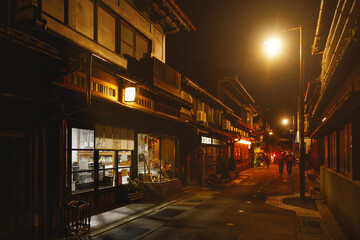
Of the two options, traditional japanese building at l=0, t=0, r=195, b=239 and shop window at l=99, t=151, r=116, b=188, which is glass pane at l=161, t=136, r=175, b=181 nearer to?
traditional japanese building at l=0, t=0, r=195, b=239

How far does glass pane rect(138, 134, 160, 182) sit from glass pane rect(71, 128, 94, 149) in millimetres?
3877

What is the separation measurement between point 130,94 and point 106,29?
3.32 m

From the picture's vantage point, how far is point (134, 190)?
13922mm

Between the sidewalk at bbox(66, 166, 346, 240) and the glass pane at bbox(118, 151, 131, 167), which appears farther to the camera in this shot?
the glass pane at bbox(118, 151, 131, 167)

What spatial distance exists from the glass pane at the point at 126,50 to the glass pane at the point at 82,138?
4874 mm

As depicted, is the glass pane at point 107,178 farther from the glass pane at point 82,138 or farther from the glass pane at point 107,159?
the glass pane at point 82,138

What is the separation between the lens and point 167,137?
58.6 ft

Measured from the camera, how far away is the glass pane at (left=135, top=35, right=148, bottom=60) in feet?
51.2

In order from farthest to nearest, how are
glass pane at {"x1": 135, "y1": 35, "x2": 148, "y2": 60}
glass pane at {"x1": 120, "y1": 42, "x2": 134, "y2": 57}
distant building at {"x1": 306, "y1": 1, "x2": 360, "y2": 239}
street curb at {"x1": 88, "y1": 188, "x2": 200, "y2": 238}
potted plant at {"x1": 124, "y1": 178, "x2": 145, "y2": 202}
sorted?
glass pane at {"x1": 135, "y1": 35, "x2": 148, "y2": 60} → glass pane at {"x1": 120, "y1": 42, "x2": 134, "y2": 57} → potted plant at {"x1": 124, "y1": 178, "x2": 145, "y2": 202} → street curb at {"x1": 88, "y1": 188, "x2": 200, "y2": 238} → distant building at {"x1": 306, "y1": 1, "x2": 360, "y2": 239}

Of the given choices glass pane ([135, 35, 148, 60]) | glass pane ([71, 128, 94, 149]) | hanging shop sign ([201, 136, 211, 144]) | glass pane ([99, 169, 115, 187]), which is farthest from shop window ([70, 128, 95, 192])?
hanging shop sign ([201, 136, 211, 144])

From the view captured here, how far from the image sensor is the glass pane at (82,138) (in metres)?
10.8

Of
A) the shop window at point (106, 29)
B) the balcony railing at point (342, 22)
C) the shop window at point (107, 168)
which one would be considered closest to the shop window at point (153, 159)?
the shop window at point (107, 168)

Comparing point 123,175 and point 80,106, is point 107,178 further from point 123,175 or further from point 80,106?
point 80,106

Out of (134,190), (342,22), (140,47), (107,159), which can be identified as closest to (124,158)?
(107,159)
